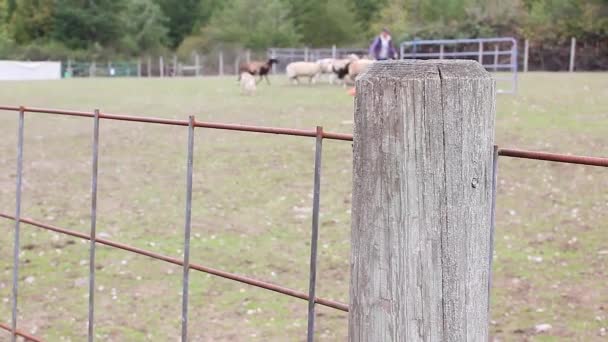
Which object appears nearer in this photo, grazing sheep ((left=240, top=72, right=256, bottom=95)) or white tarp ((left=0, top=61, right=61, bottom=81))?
grazing sheep ((left=240, top=72, right=256, bottom=95))

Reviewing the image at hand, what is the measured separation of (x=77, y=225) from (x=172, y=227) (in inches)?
31.3

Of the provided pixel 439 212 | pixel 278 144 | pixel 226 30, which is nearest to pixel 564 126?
pixel 278 144

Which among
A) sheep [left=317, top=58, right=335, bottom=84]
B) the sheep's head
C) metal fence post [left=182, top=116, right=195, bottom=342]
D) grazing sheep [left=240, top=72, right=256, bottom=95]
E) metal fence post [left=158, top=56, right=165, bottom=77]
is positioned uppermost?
metal fence post [left=158, top=56, right=165, bottom=77]

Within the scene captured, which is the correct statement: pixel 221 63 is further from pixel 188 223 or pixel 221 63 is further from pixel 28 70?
pixel 188 223

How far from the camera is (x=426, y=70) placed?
4.38 feet

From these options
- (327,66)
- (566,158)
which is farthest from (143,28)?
(566,158)

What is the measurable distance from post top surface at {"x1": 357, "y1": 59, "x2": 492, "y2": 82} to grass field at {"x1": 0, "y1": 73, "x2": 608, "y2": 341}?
303cm

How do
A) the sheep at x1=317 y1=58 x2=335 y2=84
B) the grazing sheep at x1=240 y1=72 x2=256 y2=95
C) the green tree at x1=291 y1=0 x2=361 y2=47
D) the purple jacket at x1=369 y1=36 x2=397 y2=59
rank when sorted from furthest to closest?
the green tree at x1=291 y1=0 x2=361 y2=47
the sheep at x1=317 y1=58 x2=335 y2=84
the grazing sheep at x1=240 y1=72 x2=256 y2=95
the purple jacket at x1=369 y1=36 x2=397 y2=59

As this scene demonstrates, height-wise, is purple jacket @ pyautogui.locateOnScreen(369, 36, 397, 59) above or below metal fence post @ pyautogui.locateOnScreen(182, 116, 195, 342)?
above

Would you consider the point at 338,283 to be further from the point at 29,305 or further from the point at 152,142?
the point at 152,142

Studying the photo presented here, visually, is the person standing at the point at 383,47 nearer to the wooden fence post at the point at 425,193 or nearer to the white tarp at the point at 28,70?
the wooden fence post at the point at 425,193

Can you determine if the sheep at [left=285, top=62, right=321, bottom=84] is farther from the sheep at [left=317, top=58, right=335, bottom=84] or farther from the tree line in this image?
the tree line

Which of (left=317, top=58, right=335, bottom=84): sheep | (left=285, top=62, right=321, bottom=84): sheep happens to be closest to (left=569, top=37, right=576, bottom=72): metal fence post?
(left=317, top=58, right=335, bottom=84): sheep

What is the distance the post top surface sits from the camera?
1327 mm
